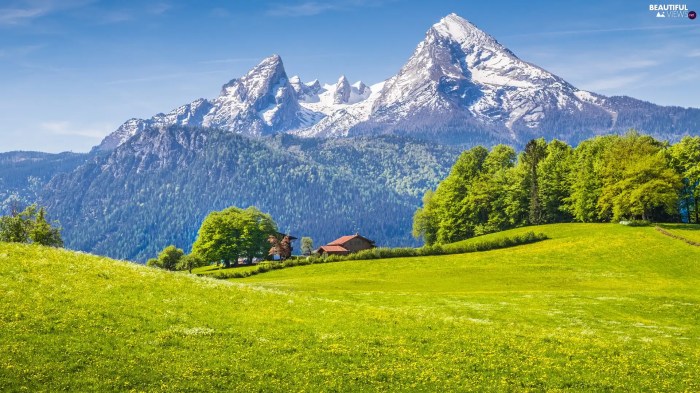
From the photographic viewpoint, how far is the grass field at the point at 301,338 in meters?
24.2

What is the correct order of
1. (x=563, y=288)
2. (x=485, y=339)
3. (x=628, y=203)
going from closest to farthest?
(x=485, y=339) → (x=563, y=288) → (x=628, y=203)

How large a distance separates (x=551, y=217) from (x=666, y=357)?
103698 millimetres

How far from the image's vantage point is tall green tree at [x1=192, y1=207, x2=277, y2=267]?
15575 cm

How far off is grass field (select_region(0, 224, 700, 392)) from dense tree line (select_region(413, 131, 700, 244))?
187 ft

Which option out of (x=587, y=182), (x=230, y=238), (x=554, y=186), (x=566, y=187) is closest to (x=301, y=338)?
(x=587, y=182)

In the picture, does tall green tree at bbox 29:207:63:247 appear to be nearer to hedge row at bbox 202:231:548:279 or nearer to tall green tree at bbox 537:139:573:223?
hedge row at bbox 202:231:548:279

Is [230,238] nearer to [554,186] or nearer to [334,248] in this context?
[334,248]

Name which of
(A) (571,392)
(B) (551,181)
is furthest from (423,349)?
(B) (551,181)

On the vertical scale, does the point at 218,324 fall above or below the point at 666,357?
above

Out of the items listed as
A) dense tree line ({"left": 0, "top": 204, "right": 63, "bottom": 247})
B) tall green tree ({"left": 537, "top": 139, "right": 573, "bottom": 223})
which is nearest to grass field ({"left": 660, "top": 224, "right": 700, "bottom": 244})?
tall green tree ({"left": 537, "top": 139, "right": 573, "bottom": 223})

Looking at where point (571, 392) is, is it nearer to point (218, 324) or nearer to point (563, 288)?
point (218, 324)

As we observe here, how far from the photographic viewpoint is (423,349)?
99.1ft

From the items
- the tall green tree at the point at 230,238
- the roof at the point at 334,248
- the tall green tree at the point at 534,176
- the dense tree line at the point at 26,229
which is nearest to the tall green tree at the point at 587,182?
the tall green tree at the point at 534,176

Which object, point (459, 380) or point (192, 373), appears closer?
point (192, 373)
